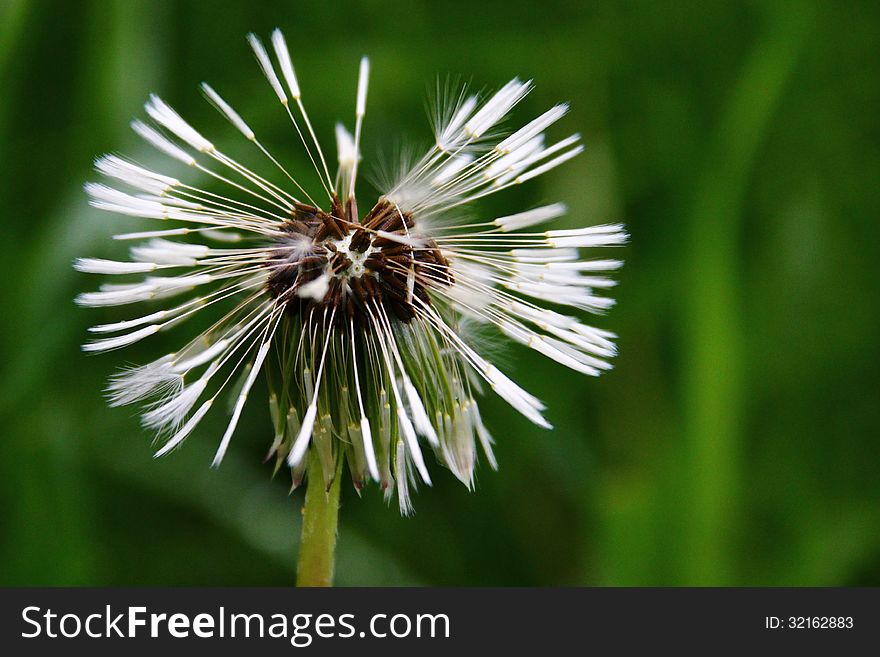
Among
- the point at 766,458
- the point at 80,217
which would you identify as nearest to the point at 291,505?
the point at 80,217

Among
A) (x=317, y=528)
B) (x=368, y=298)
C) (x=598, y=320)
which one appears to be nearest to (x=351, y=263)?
(x=368, y=298)

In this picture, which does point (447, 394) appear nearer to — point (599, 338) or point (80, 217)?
point (599, 338)

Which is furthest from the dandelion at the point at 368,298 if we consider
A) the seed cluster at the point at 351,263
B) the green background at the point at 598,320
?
the green background at the point at 598,320

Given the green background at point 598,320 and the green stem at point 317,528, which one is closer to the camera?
the green stem at point 317,528

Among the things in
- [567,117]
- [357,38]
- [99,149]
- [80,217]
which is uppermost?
[357,38]

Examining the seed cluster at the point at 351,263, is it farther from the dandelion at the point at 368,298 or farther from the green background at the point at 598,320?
the green background at the point at 598,320

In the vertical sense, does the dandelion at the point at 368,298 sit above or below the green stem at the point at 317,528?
above
